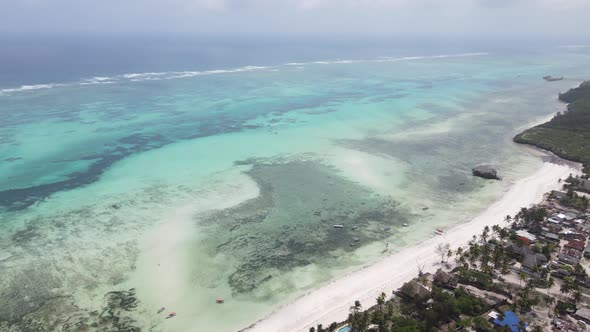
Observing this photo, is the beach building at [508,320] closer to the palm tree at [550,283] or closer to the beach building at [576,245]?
the palm tree at [550,283]

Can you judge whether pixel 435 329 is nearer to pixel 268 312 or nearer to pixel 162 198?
pixel 268 312

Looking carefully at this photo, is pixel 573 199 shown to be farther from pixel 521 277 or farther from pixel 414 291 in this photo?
pixel 414 291

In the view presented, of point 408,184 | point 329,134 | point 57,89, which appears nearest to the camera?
point 408,184

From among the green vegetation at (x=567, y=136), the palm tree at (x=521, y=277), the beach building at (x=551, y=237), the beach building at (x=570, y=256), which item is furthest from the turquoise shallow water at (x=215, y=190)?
the beach building at (x=570, y=256)

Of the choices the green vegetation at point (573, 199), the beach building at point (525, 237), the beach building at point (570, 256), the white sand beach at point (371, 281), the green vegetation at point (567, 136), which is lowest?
the white sand beach at point (371, 281)

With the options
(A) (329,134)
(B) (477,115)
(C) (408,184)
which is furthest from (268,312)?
(B) (477,115)

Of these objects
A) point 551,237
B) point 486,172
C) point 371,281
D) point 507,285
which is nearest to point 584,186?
point 486,172
